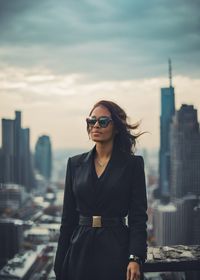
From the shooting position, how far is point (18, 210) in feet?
19.3

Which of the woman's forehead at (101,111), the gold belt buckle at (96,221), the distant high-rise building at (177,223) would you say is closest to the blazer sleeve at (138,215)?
the gold belt buckle at (96,221)

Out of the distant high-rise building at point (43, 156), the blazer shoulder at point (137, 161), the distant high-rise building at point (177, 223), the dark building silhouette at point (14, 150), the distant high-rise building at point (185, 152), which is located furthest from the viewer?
the distant high-rise building at point (43, 156)

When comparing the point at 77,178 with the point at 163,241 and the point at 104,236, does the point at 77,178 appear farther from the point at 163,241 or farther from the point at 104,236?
the point at 163,241

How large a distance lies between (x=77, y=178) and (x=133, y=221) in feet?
0.87

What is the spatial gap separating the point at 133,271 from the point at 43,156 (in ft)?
24.9

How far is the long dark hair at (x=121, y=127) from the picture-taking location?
132cm

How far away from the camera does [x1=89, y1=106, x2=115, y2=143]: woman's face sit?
1.30 metres

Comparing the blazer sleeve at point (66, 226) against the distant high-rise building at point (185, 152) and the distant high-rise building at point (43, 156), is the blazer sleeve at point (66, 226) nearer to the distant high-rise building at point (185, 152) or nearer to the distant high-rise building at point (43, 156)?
the distant high-rise building at point (185, 152)

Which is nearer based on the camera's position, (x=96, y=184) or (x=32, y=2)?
(x=96, y=184)

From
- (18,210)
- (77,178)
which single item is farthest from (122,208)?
(18,210)

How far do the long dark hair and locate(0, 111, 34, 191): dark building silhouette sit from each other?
353cm

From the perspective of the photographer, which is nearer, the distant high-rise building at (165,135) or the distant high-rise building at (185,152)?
the distant high-rise building at (185,152)

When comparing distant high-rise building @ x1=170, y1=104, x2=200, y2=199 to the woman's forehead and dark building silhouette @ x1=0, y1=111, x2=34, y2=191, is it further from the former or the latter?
the woman's forehead

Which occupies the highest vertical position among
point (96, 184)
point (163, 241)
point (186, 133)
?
point (186, 133)
